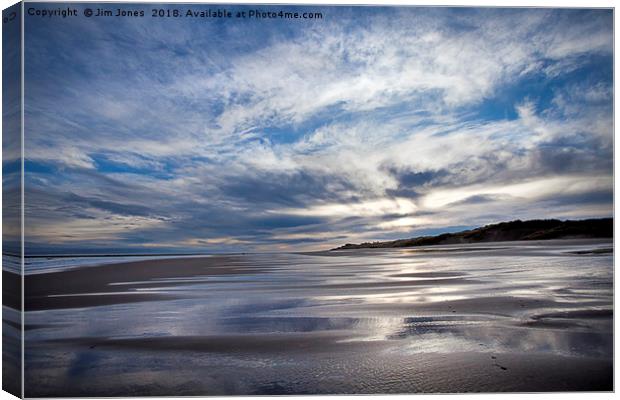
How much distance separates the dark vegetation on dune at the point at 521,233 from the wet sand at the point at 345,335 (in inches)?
4.6

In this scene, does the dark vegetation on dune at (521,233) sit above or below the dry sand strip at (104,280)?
above

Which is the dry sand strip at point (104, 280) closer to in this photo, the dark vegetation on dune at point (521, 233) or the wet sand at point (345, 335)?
the wet sand at point (345, 335)

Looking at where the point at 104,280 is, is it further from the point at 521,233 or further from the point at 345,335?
the point at 521,233

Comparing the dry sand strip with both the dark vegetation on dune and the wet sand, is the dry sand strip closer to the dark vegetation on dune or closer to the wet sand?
the wet sand

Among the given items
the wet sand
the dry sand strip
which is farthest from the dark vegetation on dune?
the dry sand strip

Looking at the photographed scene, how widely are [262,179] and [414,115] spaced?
150cm

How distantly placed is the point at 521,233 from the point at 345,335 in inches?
76.2

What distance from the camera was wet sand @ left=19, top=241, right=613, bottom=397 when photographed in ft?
12.2

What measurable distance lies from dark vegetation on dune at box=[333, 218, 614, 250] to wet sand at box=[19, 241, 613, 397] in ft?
0.38

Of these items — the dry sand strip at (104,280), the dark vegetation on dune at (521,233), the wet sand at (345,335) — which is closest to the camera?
the wet sand at (345,335)

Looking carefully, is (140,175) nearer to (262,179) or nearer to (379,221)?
(262,179)

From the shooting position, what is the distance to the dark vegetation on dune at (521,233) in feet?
14.4

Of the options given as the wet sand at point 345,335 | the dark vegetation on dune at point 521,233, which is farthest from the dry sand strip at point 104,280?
the dark vegetation on dune at point 521,233

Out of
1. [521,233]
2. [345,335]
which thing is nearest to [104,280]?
[345,335]
